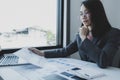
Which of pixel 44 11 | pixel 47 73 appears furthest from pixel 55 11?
pixel 47 73

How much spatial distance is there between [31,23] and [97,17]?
2.40ft

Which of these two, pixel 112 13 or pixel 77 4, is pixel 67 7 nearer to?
pixel 77 4

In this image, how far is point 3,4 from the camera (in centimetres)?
198

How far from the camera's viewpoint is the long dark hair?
5.77 feet

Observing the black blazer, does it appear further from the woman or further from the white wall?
the white wall

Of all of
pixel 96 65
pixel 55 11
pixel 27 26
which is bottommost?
pixel 96 65

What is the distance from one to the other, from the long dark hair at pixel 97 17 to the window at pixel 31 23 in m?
0.60

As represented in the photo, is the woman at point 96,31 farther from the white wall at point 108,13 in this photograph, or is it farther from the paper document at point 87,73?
the white wall at point 108,13

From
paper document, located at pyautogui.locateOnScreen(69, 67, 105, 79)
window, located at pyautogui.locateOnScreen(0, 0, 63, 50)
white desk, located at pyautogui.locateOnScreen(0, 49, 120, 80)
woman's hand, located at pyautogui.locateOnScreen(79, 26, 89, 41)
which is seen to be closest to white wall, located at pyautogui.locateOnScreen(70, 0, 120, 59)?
window, located at pyautogui.locateOnScreen(0, 0, 63, 50)

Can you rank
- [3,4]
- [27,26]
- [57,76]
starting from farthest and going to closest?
[27,26]
[3,4]
[57,76]

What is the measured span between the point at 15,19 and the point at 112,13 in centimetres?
113

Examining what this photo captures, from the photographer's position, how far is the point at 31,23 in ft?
7.09

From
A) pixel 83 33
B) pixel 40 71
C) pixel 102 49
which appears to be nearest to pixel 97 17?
pixel 83 33

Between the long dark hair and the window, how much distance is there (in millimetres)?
601
